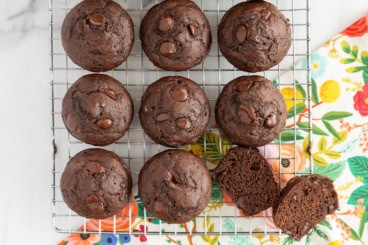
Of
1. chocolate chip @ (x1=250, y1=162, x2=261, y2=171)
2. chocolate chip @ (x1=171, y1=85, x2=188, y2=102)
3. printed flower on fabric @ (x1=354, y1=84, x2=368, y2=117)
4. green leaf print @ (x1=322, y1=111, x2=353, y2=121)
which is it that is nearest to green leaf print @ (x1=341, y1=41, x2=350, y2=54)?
printed flower on fabric @ (x1=354, y1=84, x2=368, y2=117)

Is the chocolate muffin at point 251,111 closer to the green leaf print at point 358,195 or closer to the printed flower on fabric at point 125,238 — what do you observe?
the green leaf print at point 358,195

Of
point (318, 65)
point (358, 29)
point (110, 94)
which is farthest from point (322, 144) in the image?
point (110, 94)

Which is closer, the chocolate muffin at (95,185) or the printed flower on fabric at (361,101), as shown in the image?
the chocolate muffin at (95,185)

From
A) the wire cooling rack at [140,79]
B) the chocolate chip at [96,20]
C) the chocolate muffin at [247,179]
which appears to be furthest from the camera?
the wire cooling rack at [140,79]

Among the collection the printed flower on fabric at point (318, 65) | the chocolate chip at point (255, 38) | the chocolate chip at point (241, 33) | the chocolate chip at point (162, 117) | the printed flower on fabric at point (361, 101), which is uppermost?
the chocolate chip at point (241, 33)

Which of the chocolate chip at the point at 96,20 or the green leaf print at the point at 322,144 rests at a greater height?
the chocolate chip at the point at 96,20

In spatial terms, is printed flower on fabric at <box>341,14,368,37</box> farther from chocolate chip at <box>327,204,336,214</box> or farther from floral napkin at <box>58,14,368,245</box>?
chocolate chip at <box>327,204,336,214</box>

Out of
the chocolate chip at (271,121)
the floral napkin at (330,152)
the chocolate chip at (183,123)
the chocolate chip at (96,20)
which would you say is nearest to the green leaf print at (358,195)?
the floral napkin at (330,152)
